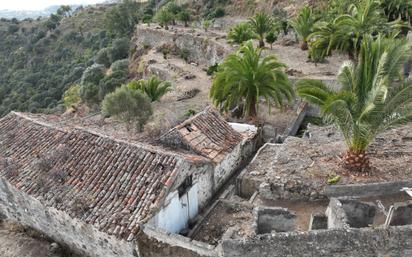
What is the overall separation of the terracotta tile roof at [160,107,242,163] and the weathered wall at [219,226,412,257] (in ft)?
16.5

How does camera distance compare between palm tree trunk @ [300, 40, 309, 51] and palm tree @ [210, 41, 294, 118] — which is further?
palm tree trunk @ [300, 40, 309, 51]

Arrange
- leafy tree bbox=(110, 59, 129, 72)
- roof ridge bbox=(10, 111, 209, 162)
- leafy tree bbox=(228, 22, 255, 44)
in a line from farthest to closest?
leafy tree bbox=(110, 59, 129, 72)
leafy tree bbox=(228, 22, 255, 44)
roof ridge bbox=(10, 111, 209, 162)

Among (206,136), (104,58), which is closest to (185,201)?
(206,136)

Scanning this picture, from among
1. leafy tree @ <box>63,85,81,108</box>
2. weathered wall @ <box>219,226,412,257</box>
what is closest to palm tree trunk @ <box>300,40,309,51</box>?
leafy tree @ <box>63,85,81,108</box>

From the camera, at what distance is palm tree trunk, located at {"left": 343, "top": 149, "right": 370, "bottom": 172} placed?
43.9ft

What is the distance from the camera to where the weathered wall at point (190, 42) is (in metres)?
39.0

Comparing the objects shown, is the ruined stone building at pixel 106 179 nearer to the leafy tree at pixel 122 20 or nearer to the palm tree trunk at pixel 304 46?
the palm tree trunk at pixel 304 46

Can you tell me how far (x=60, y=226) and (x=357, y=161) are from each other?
10396mm

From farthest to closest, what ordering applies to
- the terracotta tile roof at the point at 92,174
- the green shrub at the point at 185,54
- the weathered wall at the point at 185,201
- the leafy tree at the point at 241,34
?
the green shrub at the point at 185,54 → the leafy tree at the point at 241,34 → the weathered wall at the point at 185,201 → the terracotta tile roof at the point at 92,174

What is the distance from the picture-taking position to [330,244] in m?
9.25

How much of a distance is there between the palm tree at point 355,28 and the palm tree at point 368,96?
1013cm

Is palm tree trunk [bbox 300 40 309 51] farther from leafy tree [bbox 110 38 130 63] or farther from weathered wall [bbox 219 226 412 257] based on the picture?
leafy tree [bbox 110 38 130 63]

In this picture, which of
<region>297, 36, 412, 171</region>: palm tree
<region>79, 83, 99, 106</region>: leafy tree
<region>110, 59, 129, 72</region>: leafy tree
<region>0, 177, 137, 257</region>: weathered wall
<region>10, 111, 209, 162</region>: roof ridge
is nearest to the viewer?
<region>0, 177, 137, 257</region>: weathered wall

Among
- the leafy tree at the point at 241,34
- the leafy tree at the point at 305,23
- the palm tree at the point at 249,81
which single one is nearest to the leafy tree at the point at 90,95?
the leafy tree at the point at 241,34
